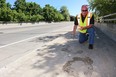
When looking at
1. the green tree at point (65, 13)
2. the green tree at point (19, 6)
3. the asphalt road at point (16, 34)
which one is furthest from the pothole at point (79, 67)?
the green tree at point (65, 13)

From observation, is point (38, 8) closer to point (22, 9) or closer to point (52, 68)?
point (22, 9)

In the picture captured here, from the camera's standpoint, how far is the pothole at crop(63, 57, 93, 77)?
5336 mm

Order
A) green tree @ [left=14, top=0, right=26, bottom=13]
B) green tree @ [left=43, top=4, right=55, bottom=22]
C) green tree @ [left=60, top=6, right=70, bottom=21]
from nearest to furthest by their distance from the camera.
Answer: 1. green tree @ [left=14, top=0, right=26, bottom=13]
2. green tree @ [left=43, top=4, right=55, bottom=22]
3. green tree @ [left=60, top=6, right=70, bottom=21]

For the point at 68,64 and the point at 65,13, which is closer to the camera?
the point at 68,64

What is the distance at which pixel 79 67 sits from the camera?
5781 millimetres

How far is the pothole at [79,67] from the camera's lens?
5336 mm

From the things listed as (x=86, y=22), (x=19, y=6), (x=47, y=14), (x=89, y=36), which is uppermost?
(x=19, y=6)

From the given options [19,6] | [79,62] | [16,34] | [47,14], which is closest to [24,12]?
[19,6]

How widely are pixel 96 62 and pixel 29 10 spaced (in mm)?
76335

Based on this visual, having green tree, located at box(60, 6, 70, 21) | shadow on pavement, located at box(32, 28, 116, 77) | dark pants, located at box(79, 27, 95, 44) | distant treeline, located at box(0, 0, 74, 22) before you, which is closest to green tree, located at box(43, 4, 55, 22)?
distant treeline, located at box(0, 0, 74, 22)

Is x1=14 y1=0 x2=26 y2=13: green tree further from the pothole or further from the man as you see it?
the pothole

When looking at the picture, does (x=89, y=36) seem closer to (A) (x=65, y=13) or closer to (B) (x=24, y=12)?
(B) (x=24, y=12)

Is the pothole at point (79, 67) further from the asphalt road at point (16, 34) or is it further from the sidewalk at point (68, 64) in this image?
the asphalt road at point (16, 34)

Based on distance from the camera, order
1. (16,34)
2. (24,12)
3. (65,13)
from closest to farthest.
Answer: (16,34)
(24,12)
(65,13)
